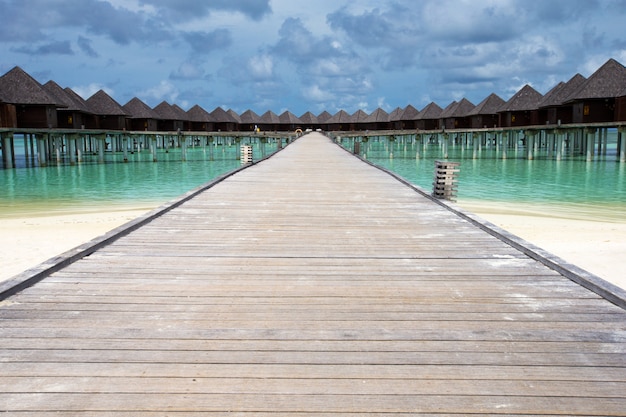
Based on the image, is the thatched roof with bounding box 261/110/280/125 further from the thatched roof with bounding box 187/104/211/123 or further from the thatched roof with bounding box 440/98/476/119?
the thatched roof with bounding box 440/98/476/119

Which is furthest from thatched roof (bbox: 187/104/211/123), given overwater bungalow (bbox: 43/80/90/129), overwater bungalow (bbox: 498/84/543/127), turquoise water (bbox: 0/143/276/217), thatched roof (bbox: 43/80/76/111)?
overwater bungalow (bbox: 498/84/543/127)

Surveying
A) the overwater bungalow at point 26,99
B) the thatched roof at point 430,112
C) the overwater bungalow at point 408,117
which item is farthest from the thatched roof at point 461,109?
the overwater bungalow at point 26,99

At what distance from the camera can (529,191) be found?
19781 millimetres

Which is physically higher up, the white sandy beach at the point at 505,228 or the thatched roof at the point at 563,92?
the thatched roof at the point at 563,92

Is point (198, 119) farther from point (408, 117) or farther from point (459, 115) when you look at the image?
point (459, 115)

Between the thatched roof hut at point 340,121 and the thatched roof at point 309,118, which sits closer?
the thatched roof hut at point 340,121

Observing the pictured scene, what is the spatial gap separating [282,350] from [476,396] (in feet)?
3.26

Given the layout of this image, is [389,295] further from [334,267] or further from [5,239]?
[5,239]

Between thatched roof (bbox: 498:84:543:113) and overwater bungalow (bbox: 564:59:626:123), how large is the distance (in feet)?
26.5

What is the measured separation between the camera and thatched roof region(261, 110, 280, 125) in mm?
69137

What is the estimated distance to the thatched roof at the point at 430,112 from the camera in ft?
181

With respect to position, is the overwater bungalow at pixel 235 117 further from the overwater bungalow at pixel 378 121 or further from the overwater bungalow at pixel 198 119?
the overwater bungalow at pixel 378 121

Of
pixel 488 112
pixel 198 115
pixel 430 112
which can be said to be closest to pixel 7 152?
pixel 198 115

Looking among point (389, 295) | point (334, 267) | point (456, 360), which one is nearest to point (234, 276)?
point (334, 267)
